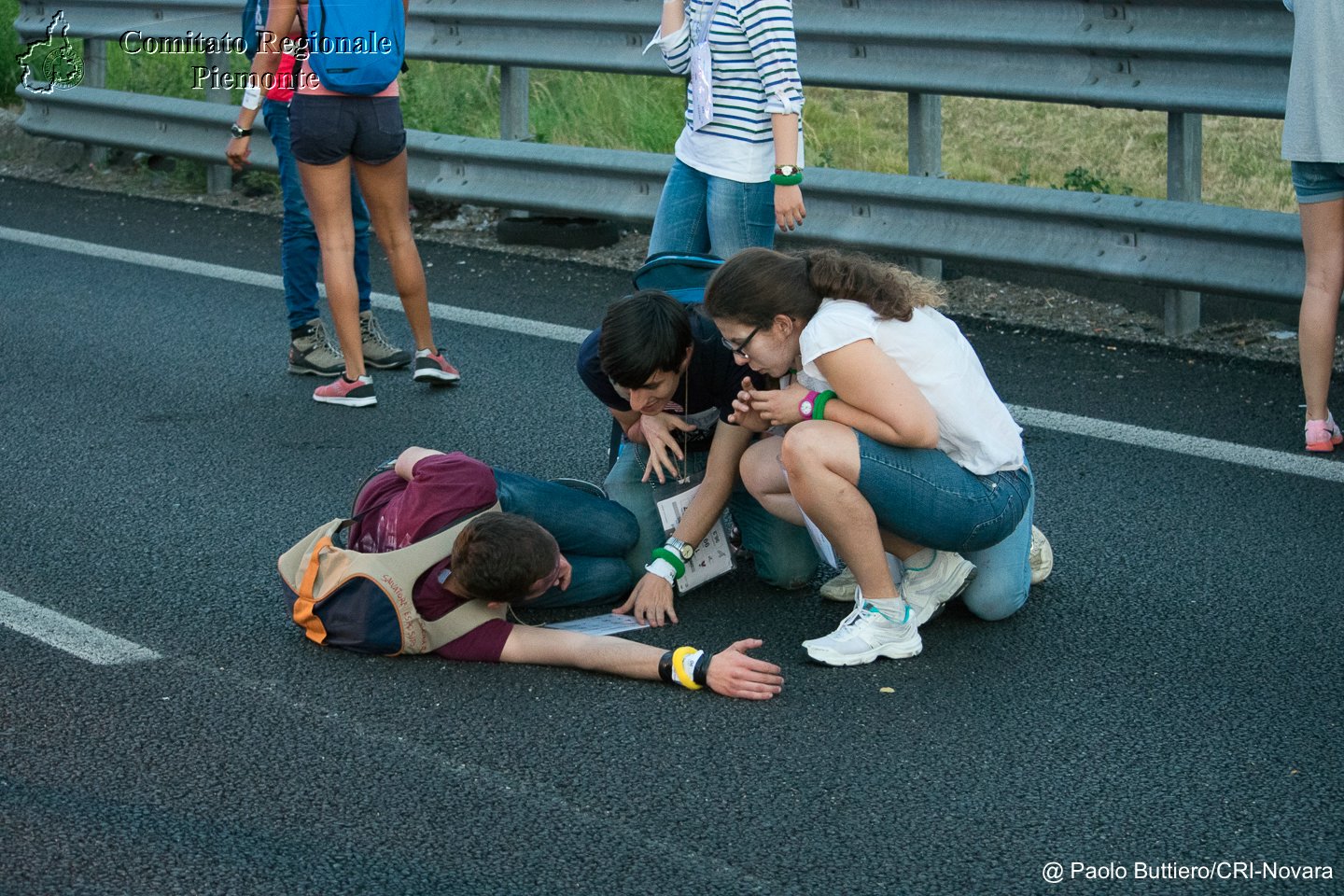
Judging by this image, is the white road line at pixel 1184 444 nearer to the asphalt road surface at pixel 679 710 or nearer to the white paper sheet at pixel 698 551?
the asphalt road surface at pixel 679 710

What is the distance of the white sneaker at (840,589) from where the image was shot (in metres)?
4.27

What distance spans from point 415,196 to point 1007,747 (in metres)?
6.05

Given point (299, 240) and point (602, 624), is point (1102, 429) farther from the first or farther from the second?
point (299, 240)

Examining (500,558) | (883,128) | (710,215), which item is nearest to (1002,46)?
(710,215)

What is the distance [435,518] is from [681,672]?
2.38 feet

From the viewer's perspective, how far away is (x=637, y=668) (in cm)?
377

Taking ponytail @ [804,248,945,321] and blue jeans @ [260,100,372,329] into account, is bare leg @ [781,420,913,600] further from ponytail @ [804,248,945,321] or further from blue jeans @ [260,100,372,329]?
blue jeans @ [260,100,372,329]

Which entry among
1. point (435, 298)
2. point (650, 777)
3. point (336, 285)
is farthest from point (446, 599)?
point (435, 298)

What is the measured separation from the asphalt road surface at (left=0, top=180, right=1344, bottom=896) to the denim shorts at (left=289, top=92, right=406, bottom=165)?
1.02 meters

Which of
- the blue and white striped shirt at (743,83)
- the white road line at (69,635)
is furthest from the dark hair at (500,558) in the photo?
the blue and white striped shirt at (743,83)

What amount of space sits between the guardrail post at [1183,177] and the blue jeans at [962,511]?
274cm

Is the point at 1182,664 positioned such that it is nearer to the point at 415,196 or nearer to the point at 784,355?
the point at 784,355

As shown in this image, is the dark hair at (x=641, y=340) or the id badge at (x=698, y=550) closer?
the dark hair at (x=641, y=340)

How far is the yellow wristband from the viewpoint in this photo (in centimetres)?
372
